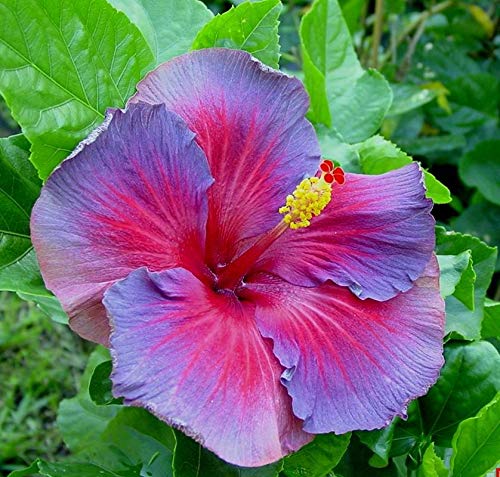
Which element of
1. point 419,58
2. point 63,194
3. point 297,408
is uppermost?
point 63,194

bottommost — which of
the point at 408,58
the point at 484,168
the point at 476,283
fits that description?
the point at 484,168

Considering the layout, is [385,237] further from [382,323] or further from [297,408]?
[297,408]

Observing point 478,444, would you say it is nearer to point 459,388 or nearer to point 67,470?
point 459,388

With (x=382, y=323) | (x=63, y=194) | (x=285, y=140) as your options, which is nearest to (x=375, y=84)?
(x=285, y=140)

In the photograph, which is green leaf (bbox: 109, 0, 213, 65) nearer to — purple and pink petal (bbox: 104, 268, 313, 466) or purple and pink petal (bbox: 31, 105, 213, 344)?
purple and pink petal (bbox: 31, 105, 213, 344)

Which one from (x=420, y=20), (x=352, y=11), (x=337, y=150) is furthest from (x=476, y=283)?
(x=420, y=20)

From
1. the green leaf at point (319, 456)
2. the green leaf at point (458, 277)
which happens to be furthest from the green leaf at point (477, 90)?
the green leaf at point (319, 456)

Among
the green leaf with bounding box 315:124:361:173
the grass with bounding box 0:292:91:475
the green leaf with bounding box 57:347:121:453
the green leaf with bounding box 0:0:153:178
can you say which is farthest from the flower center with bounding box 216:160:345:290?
the grass with bounding box 0:292:91:475

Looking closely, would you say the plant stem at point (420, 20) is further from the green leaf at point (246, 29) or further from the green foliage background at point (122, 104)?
the green leaf at point (246, 29)
